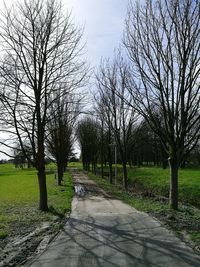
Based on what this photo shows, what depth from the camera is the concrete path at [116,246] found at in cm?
715

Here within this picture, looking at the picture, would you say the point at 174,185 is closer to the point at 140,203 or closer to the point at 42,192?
the point at 140,203

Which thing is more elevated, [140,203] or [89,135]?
[89,135]

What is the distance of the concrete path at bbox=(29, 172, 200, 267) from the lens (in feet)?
23.5

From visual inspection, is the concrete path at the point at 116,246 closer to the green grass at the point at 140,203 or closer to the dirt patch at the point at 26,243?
the dirt patch at the point at 26,243

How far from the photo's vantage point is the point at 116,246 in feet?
27.5

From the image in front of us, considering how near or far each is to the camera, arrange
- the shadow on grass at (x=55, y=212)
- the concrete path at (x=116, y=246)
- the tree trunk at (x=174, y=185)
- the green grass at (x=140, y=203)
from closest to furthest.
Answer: the concrete path at (x=116, y=246), the shadow on grass at (x=55, y=212), the tree trunk at (x=174, y=185), the green grass at (x=140, y=203)

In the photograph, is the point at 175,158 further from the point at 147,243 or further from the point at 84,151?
the point at 84,151

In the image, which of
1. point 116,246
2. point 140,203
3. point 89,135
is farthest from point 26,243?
point 89,135

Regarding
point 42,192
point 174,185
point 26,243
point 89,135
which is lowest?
point 26,243

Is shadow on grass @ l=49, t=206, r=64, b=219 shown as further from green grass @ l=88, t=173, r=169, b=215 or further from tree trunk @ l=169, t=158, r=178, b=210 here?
tree trunk @ l=169, t=158, r=178, b=210

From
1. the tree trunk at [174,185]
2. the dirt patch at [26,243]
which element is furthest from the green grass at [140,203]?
the dirt patch at [26,243]

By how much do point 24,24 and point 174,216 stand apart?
9284 mm

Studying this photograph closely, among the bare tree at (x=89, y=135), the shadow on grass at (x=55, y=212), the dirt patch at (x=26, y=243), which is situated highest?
the bare tree at (x=89, y=135)

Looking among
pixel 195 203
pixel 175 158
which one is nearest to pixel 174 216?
pixel 175 158
